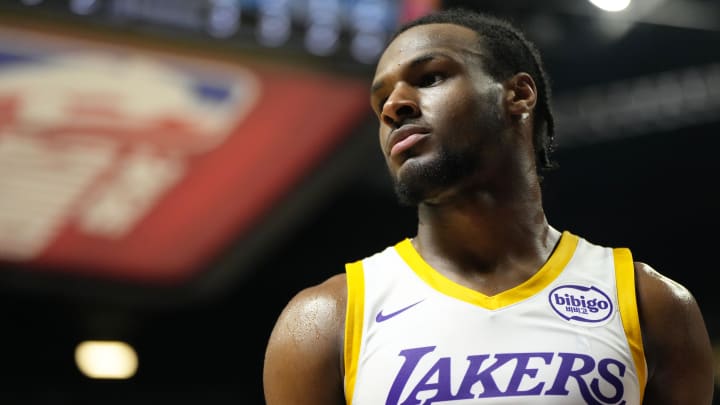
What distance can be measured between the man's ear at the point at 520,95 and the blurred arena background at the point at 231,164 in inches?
117

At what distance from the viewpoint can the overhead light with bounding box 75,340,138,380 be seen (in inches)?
368

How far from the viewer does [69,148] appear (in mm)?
5727

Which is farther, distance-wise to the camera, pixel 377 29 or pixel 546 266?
pixel 377 29

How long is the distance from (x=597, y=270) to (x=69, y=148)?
422 centimetres

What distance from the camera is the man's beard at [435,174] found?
2150 millimetres

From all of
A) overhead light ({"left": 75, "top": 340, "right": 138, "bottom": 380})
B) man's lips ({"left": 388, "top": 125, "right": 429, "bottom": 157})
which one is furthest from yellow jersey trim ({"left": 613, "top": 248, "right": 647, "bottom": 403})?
overhead light ({"left": 75, "top": 340, "right": 138, "bottom": 380})

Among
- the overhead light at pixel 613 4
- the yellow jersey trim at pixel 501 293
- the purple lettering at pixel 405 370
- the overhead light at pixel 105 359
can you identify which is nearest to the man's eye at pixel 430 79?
the yellow jersey trim at pixel 501 293

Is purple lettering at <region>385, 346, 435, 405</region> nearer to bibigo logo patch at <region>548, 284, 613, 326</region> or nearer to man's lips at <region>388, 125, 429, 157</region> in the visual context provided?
bibigo logo patch at <region>548, 284, 613, 326</region>

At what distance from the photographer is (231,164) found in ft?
20.2

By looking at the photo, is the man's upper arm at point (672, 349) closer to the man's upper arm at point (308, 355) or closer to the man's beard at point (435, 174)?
the man's beard at point (435, 174)

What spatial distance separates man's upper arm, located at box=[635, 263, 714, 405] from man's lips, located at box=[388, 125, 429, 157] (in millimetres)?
588

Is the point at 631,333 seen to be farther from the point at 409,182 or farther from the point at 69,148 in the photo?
the point at 69,148

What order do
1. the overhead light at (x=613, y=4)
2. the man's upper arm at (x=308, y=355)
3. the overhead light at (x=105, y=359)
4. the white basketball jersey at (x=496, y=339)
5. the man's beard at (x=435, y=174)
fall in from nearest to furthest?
the white basketball jersey at (x=496, y=339) < the man's upper arm at (x=308, y=355) < the man's beard at (x=435, y=174) < the overhead light at (x=613, y=4) < the overhead light at (x=105, y=359)

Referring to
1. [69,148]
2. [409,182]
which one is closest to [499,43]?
[409,182]
